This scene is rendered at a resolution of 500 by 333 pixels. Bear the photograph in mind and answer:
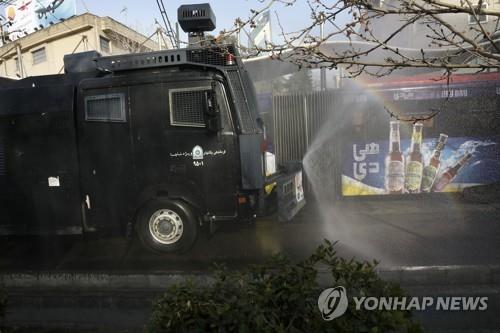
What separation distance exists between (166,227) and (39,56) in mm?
20824

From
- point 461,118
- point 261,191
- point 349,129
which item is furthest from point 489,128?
point 261,191

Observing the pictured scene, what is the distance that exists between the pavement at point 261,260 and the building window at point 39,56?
17.9 metres

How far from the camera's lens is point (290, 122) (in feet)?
33.5

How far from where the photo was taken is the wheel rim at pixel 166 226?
19.9ft

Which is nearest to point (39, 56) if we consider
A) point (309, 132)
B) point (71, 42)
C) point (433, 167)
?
point (71, 42)

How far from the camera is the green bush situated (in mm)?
1851

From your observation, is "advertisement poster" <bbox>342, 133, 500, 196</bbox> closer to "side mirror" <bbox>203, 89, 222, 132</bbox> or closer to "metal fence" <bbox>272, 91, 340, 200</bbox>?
"metal fence" <bbox>272, 91, 340, 200</bbox>

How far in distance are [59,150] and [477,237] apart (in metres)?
6.70

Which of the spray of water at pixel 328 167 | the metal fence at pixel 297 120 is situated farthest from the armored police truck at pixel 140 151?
the metal fence at pixel 297 120

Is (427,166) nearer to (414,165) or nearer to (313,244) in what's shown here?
(414,165)

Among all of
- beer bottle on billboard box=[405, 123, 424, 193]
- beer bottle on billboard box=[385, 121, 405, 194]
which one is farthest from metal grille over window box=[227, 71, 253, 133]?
beer bottle on billboard box=[405, 123, 424, 193]

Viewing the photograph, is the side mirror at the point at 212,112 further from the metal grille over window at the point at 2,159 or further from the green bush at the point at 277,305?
the green bush at the point at 277,305

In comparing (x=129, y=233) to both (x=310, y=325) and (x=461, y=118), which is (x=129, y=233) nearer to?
(x=310, y=325)

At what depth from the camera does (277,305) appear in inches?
78.0
